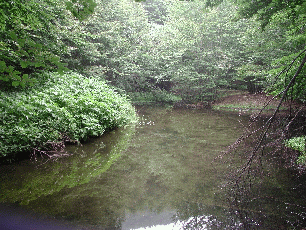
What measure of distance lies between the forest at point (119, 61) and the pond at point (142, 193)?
85 cm

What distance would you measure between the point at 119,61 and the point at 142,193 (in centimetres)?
1184

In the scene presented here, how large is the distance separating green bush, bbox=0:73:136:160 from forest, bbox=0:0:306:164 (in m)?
0.03

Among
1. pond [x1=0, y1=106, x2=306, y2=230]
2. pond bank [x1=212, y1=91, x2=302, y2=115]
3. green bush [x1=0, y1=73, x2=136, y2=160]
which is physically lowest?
pond bank [x1=212, y1=91, x2=302, y2=115]

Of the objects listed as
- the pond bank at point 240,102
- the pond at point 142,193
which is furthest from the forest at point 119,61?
the pond at point 142,193

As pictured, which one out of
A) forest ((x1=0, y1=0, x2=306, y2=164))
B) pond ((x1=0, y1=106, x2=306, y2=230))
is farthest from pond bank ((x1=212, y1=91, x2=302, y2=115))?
pond ((x1=0, y1=106, x2=306, y2=230))

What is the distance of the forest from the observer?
350 centimetres

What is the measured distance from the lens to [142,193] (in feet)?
14.0

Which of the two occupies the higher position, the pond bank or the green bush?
the green bush

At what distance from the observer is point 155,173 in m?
5.18

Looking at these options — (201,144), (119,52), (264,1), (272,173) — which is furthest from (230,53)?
(272,173)

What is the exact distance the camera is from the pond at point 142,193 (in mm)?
3414

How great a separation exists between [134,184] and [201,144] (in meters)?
3.47

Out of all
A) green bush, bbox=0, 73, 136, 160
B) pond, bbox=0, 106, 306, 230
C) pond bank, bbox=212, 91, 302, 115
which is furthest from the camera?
pond bank, bbox=212, 91, 302, 115

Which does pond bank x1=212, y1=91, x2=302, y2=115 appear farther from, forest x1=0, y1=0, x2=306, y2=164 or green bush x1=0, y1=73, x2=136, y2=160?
green bush x1=0, y1=73, x2=136, y2=160
